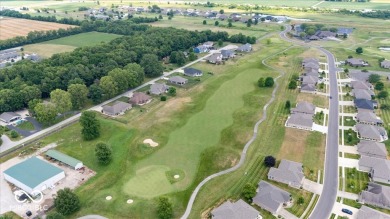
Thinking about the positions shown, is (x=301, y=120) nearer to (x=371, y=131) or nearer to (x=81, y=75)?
(x=371, y=131)

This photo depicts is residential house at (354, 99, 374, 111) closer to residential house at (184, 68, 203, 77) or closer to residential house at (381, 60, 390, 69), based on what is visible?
residential house at (381, 60, 390, 69)

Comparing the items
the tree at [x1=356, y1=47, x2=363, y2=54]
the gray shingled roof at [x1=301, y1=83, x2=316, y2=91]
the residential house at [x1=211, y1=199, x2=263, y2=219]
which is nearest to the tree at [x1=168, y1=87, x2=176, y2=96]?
the gray shingled roof at [x1=301, y1=83, x2=316, y2=91]

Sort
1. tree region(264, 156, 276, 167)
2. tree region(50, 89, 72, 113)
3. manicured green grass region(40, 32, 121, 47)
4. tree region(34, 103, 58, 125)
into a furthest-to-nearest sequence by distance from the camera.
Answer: manicured green grass region(40, 32, 121, 47)
tree region(50, 89, 72, 113)
tree region(34, 103, 58, 125)
tree region(264, 156, 276, 167)

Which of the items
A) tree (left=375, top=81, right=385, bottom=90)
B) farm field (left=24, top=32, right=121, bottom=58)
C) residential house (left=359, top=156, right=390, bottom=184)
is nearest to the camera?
residential house (left=359, top=156, right=390, bottom=184)

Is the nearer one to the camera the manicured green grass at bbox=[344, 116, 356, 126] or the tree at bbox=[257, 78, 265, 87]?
the manicured green grass at bbox=[344, 116, 356, 126]

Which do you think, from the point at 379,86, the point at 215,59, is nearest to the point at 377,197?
the point at 379,86

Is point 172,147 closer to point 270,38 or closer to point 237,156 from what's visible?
point 237,156

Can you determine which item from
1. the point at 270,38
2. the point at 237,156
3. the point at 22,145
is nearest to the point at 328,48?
the point at 270,38
